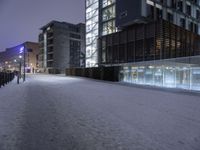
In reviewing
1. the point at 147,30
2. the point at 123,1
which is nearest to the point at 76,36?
the point at 123,1

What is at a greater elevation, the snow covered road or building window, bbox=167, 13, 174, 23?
building window, bbox=167, 13, 174, 23

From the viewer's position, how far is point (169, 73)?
24.5 metres

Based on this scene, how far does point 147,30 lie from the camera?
115 feet

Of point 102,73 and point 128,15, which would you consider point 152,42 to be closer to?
point 128,15

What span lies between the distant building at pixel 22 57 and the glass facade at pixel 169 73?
82280 mm

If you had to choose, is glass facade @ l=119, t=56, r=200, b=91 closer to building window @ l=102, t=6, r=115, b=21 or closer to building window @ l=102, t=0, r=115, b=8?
building window @ l=102, t=6, r=115, b=21

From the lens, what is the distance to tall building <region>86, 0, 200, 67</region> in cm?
3784

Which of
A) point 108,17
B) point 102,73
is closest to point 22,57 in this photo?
point 108,17

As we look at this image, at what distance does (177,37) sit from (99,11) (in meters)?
23.1

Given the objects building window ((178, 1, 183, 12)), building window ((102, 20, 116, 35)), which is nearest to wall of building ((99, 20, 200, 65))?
building window ((102, 20, 116, 35))

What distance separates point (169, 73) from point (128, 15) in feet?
61.4

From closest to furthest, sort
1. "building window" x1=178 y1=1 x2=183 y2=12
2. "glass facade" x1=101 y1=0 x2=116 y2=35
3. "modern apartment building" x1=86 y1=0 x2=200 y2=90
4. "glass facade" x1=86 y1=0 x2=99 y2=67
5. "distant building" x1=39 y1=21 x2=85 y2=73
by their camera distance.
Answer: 1. "modern apartment building" x1=86 y1=0 x2=200 y2=90
2. "building window" x1=178 y1=1 x2=183 y2=12
3. "glass facade" x1=101 y1=0 x2=116 y2=35
4. "glass facade" x1=86 y1=0 x2=99 y2=67
5. "distant building" x1=39 y1=21 x2=85 y2=73

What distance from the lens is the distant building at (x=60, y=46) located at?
86188mm

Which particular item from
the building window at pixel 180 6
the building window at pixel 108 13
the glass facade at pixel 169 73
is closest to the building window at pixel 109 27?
the building window at pixel 108 13
